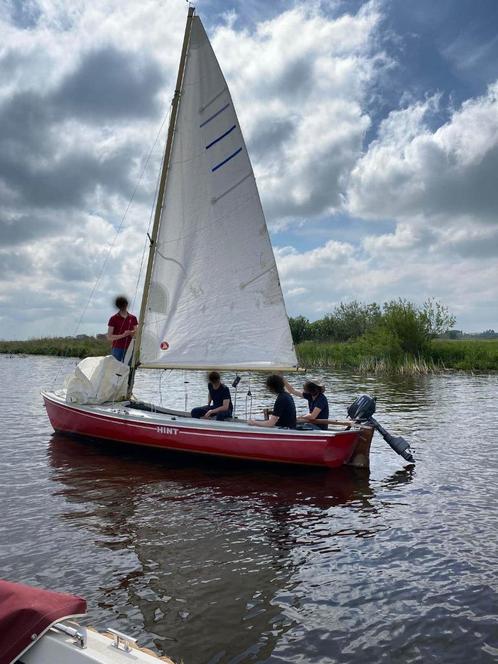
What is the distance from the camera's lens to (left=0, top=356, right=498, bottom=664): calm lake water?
5.89m

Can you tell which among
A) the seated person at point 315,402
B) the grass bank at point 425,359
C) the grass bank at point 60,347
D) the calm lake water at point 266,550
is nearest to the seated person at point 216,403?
the calm lake water at point 266,550

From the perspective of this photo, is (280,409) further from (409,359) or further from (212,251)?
(409,359)

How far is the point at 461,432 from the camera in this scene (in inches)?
701

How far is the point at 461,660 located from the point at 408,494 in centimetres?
565

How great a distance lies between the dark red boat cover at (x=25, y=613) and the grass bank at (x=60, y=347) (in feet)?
199

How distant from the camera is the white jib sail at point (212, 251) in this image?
46.5ft

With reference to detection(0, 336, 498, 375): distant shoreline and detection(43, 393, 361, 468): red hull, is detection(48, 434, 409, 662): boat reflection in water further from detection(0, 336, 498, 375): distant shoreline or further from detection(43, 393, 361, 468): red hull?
detection(0, 336, 498, 375): distant shoreline

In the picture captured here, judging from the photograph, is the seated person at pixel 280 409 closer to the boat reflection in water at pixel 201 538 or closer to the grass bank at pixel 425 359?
the boat reflection in water at pixel 201 538

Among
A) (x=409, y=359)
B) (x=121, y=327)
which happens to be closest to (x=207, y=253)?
(x=121, y=327)

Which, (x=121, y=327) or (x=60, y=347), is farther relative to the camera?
(x=60, y=347)

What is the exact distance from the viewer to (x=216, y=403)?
541 inches

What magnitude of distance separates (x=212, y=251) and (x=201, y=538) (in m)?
7.54

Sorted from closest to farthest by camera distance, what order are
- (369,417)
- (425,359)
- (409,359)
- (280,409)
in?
(280,409)
(369,417)
(409,359)
(425,359)

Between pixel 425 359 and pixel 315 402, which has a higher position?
pixel 425 359
